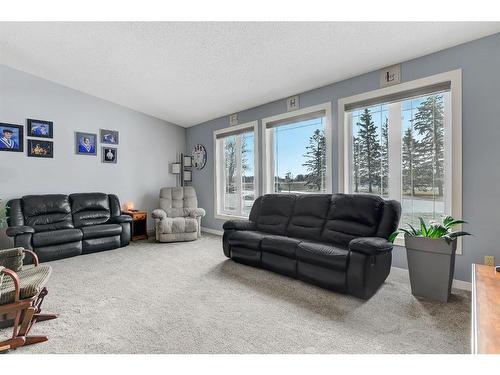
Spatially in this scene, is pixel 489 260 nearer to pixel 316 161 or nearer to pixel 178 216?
pixel 316 161

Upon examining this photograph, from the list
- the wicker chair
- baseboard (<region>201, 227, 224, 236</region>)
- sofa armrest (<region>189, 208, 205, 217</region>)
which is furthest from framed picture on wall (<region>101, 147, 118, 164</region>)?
the wicker chair

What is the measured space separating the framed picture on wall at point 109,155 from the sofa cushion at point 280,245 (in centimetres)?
382

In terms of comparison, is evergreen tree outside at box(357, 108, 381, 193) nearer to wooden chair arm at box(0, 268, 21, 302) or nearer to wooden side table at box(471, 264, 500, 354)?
wooden side table at box(471, 264, 500, 354)

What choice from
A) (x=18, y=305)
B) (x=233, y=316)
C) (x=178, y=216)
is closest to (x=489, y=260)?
(x=233, y=316)

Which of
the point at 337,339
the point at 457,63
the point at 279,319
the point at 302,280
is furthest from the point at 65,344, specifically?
the point at 457,63

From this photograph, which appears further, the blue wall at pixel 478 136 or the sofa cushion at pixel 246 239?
the sofa cushion at pixel 246 239

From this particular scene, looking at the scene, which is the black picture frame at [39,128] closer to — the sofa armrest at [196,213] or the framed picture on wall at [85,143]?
the framed picture on wall at [85,143]

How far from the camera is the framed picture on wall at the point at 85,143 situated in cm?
495

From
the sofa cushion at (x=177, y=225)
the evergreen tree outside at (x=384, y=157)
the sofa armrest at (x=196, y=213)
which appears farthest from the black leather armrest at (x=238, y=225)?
the evergreen tree outside at (x=384, y=157)

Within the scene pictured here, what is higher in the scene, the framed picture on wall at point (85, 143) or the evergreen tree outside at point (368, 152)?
the framed picture on wall at point (85, 143)

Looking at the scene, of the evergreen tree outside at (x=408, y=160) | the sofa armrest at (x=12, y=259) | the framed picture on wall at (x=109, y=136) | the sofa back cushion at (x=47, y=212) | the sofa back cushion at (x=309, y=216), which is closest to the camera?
the sofa armrest at (x=12, y=259)

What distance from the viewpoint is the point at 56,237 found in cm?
393

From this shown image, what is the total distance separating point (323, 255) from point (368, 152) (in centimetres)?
166

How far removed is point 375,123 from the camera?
3451mm
